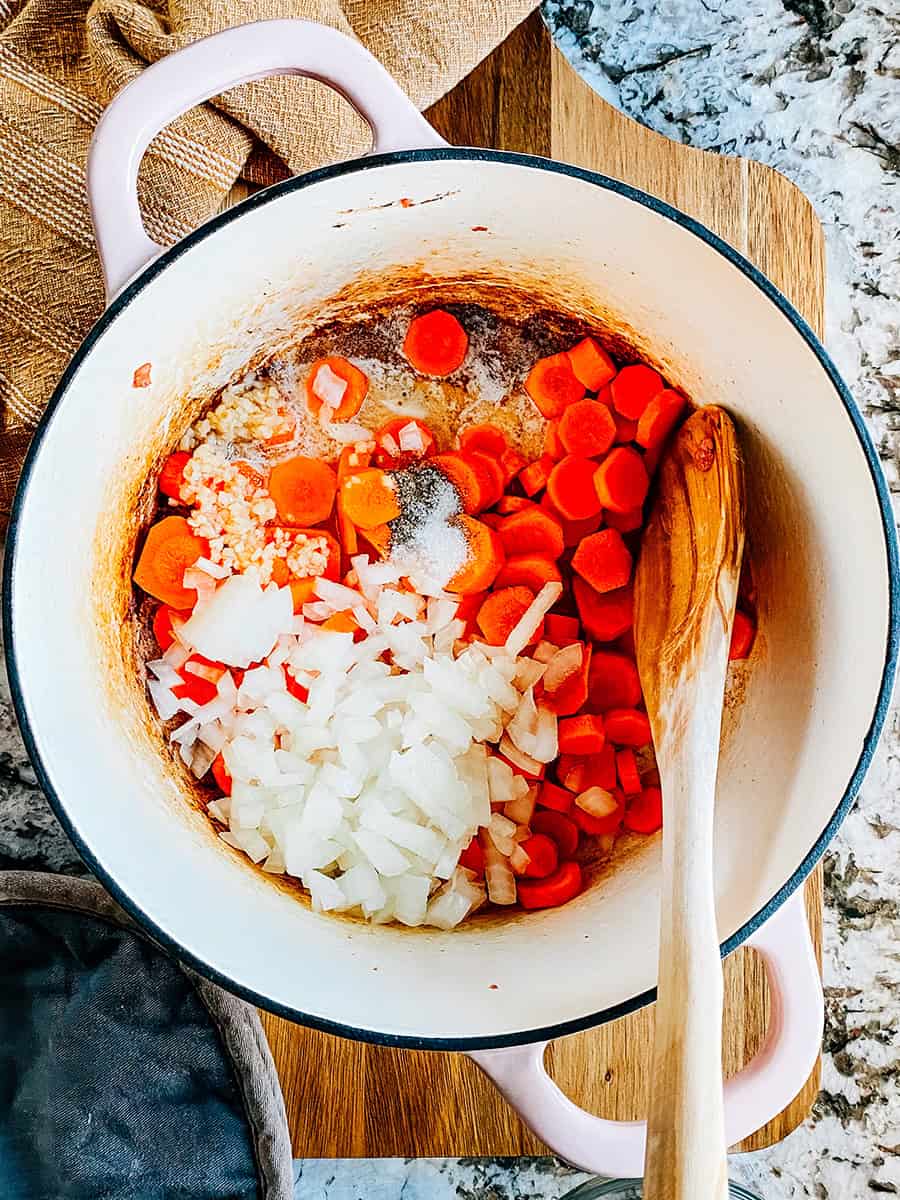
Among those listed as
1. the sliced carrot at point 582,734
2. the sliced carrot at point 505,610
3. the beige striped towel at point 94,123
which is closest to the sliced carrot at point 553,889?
the sliced carrot at point 582,734

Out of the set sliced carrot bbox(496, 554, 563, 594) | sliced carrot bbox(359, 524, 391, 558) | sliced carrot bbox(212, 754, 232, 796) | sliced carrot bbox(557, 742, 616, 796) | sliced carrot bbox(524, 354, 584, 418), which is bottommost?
sliced carrot bbox(212, 754, 232, 796)

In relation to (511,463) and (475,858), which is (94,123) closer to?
(511,463)

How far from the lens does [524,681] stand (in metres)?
1.04

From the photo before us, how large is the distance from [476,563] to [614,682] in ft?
0.56

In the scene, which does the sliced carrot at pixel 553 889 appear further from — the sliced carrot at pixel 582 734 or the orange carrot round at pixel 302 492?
the orange carrot round at pixel 302 492

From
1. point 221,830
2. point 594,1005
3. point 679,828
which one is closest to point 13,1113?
point 221,830

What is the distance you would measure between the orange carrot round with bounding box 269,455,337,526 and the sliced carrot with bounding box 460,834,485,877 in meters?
0.34

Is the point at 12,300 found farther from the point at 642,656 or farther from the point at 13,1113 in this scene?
the point at 13,1113

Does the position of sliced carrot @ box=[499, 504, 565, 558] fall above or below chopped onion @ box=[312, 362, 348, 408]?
below

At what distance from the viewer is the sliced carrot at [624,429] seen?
1.08m

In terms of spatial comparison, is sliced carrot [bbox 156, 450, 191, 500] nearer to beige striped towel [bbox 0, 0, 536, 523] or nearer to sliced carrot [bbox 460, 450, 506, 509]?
beige striped towel [bbox 0, 0, 536, 523]

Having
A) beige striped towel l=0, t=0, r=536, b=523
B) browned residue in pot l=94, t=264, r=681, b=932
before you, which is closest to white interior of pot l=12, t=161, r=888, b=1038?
browned residue in pot l=94, t=264, r=681, b=932

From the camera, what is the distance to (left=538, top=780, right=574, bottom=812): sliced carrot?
1.06m

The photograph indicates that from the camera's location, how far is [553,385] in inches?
42.9
